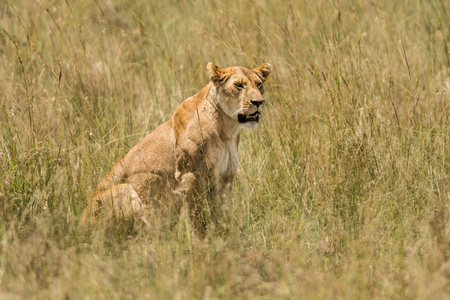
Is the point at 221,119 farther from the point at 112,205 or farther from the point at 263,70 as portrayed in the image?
the point at 112,205

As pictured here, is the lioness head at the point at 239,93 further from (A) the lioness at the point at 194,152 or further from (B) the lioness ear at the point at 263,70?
(B) the lioness ear at the point at 263,70

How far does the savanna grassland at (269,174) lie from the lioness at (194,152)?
0.21 meters

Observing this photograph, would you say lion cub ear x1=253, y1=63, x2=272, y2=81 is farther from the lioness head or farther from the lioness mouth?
the lioness mouth

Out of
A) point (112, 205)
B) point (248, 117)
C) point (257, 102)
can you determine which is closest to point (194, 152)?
point (248, 117)

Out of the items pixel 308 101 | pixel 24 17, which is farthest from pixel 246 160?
pixel 24 17

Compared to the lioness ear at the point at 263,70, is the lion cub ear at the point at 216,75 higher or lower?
higher

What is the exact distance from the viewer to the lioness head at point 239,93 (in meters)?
4.34

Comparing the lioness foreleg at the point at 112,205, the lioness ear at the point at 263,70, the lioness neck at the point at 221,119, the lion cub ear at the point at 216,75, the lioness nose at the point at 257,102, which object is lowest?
the lioness foreleg at the point at 112,205

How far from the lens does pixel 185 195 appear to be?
14.5 ft

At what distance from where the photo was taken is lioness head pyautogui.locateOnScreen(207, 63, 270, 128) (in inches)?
171

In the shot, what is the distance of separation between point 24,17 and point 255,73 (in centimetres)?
396

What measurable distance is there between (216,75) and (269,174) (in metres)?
0.95

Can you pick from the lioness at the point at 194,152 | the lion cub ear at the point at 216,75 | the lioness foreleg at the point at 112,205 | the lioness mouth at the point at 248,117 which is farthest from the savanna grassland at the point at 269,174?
the lion cub ear at the point at 216,75

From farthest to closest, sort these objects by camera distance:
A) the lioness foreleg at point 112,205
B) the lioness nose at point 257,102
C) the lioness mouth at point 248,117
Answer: the lioness mouth at point 248,117 → the lioness nose at point 257,102 → the lioness foreleg at point 112,205
